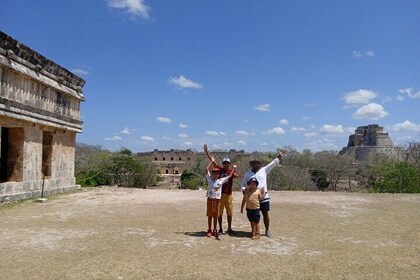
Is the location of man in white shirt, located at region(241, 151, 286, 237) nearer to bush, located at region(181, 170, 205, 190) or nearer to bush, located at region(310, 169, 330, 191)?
bush, located at region(181, 170, 205, 190)

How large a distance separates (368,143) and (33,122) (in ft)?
187

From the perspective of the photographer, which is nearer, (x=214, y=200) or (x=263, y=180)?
(x=214, y=200)

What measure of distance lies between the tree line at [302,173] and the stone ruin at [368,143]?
14923mm

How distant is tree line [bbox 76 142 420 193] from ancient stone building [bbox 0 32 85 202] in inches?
243

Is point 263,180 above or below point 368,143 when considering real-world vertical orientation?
below

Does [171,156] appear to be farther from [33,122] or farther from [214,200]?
[214,200]

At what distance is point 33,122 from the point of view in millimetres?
10633

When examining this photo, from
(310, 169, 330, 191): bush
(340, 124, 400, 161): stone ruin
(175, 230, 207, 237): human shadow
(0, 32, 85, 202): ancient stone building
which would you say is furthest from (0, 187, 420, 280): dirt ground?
(340, 124, 400, 161): stone ruin

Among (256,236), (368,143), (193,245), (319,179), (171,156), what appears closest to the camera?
(193,245)

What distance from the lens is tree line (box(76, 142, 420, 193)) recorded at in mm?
16719

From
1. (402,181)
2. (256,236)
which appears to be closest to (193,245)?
(256,236)

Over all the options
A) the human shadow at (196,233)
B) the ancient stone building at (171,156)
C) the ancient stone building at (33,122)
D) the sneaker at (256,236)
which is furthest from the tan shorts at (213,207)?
the ancient stone building at (171,156)

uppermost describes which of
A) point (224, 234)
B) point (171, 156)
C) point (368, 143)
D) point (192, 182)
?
point (368, 143)

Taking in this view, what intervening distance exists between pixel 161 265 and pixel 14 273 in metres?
1.63
